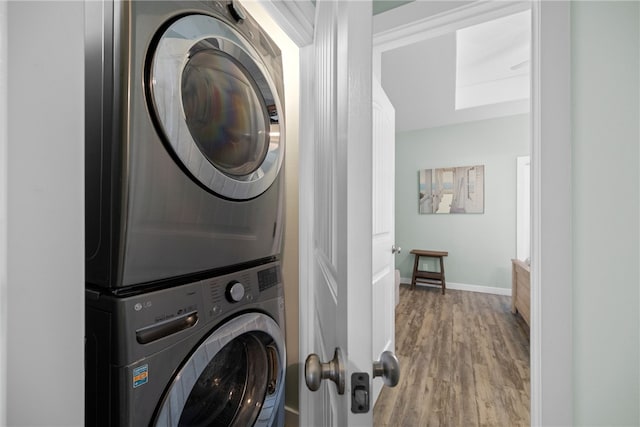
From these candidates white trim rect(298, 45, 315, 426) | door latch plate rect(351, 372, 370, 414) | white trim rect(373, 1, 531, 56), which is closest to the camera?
door latch plate rect(351, 372, 370, 414)

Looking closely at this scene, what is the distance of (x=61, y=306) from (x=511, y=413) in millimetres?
2209

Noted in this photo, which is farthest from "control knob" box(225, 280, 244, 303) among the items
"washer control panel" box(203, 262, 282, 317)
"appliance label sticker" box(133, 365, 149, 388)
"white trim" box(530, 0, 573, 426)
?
"white trim" box(530, 0, 573, 426)

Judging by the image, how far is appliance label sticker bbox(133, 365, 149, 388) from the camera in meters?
0.56

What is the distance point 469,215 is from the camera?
4.16 m

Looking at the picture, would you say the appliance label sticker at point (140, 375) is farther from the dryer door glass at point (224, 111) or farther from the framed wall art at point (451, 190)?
the framed wall art at point (451, 190)

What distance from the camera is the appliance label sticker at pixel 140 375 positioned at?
56 cm

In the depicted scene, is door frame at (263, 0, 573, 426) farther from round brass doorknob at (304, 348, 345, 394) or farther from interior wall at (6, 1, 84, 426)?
interior wall at (6, 1, 84, 426)

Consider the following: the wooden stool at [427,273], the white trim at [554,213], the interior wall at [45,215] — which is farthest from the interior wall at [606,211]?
the wooden stool at [427,273]

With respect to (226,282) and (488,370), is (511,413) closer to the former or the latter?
(488,370)

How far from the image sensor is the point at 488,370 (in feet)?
6.77

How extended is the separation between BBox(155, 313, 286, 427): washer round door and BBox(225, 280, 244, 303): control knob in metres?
0.06

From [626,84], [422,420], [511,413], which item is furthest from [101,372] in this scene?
[511,413]

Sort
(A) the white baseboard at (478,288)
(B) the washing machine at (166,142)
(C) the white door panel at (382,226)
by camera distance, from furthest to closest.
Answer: (A) the white baseboard at (478,288) < (C) the white door panel at (382,226) < (B) the washing machine at (166,142)

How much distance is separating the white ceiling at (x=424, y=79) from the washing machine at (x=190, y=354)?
4.29 ft
